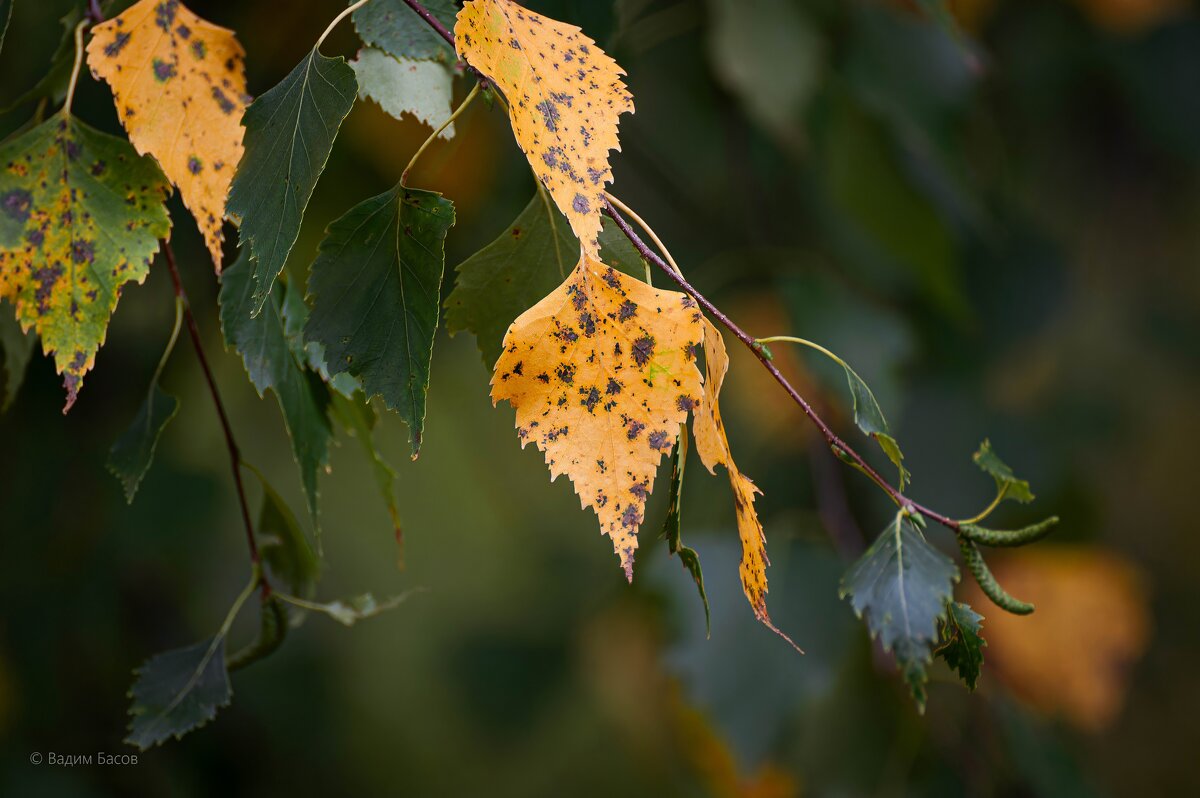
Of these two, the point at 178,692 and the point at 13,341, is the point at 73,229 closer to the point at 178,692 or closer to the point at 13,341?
the point at 13,341

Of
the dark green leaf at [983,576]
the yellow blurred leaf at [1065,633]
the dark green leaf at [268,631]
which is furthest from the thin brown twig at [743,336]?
the yellow blurred leaf at [1065,633]

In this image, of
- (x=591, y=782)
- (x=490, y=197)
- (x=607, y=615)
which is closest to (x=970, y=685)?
(x=490, y=197)

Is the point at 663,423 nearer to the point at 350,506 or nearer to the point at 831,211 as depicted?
the point at 831,211

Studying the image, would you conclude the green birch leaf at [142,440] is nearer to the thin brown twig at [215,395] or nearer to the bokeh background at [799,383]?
the thin brown twig at [215,395]

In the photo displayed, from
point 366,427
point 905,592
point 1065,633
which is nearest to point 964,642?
point 905,592

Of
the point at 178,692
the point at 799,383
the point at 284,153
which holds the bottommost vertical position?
the point at 799,383
